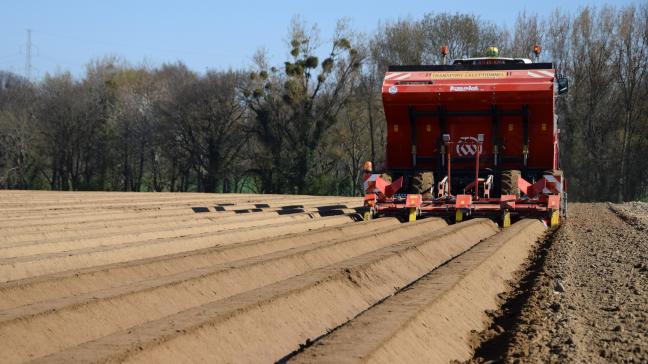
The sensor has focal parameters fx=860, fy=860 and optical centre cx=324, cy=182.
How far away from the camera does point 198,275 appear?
28.2 feet

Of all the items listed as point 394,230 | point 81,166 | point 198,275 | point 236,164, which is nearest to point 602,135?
point 236,164

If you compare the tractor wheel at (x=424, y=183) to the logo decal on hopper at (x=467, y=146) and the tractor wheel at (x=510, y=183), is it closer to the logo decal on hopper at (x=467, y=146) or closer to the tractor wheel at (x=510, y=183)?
the logo decal on hopper at (x=467, y=146)

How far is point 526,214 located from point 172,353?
12438 mm

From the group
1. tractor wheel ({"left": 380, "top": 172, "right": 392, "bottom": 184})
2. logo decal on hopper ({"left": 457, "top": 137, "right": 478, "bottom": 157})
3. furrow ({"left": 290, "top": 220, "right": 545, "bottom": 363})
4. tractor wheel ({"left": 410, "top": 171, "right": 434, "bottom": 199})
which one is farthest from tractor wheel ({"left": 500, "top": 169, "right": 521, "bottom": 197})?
furrow ({"left": 290, "top": 220, "right": 545, "bottom": 363})

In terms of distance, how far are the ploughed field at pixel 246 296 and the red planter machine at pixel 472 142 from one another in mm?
2677

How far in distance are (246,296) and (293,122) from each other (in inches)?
1729

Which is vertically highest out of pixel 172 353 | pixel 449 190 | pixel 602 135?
pixel 602 135

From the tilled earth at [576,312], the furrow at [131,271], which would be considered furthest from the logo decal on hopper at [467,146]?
the tilled earth at [576,312]

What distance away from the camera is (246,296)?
750cm

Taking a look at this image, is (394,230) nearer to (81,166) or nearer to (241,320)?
(241,320)

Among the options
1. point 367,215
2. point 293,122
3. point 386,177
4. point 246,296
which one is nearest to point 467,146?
point 386,177

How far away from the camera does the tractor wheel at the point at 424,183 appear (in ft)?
56.5

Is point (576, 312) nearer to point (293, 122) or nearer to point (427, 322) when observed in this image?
point (427, 322)

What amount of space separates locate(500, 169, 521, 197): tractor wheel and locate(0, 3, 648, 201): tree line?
103 ft
